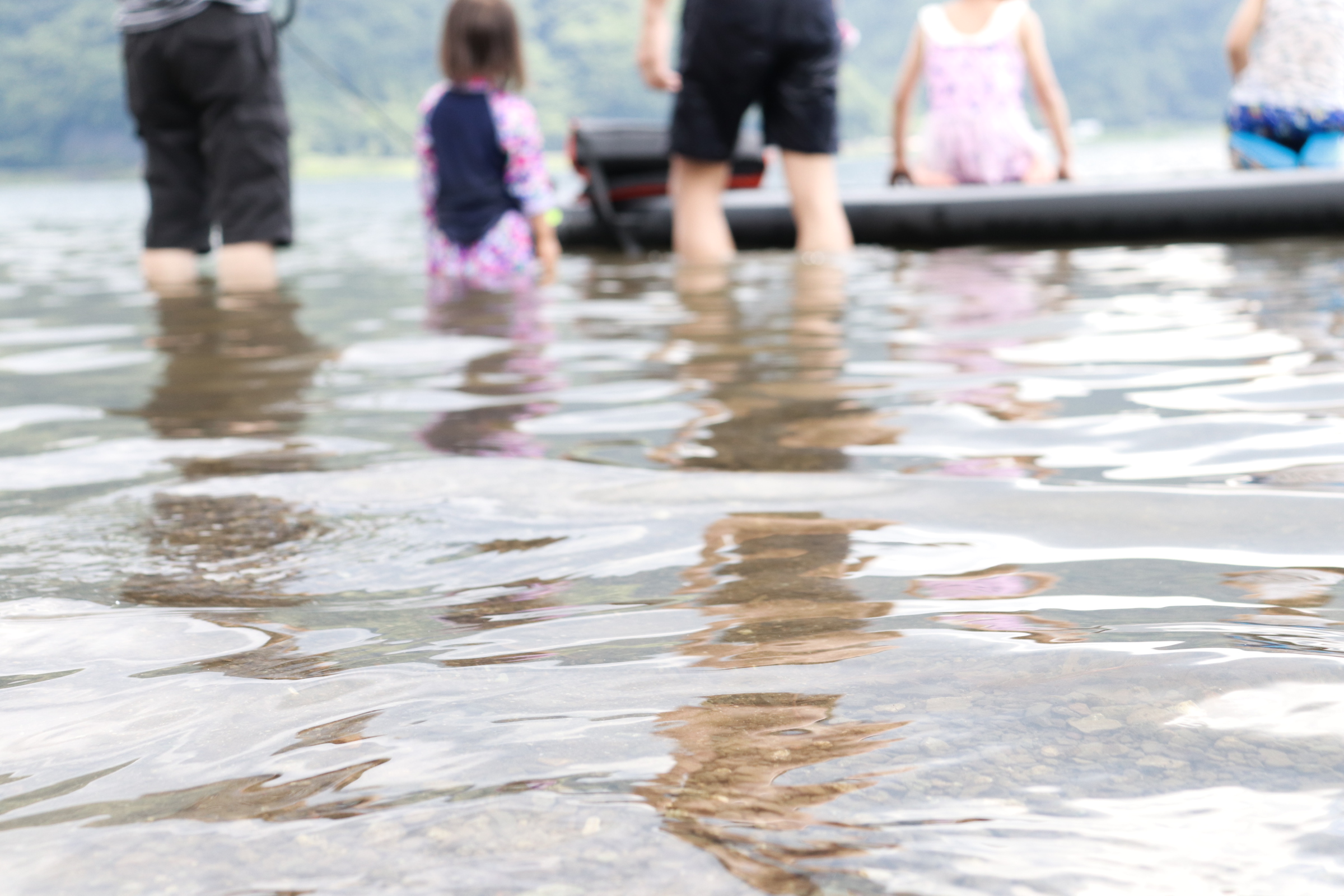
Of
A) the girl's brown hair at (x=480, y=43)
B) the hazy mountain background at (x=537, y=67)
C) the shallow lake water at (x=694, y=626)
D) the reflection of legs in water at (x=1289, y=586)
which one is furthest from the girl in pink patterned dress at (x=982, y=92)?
the hazy mountain background at (x=537, y=67)

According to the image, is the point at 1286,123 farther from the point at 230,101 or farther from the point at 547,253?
the point at 230,101

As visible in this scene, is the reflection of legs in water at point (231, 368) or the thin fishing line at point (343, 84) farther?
the thin fishing line at point (343, 84)

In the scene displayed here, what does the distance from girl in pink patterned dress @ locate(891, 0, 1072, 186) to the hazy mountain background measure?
8007cm

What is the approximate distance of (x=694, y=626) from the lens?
112cm

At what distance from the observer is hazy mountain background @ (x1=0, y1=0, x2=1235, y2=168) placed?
85.4m

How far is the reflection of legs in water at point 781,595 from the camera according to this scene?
3.39 feet

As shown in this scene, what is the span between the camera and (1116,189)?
540cm

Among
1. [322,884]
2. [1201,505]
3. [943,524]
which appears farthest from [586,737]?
[1201,505]

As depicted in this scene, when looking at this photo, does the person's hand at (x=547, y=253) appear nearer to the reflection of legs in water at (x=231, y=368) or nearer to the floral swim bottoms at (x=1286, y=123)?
the reflection of legs in water at (x=231, y=368)

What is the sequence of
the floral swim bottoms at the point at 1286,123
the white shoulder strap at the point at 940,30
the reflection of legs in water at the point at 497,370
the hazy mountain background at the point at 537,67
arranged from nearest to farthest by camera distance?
the reflection of legs in water at the point at 497,370 < the floral swim bottoms at the point at 1286,123 < the white shoulder strap at the point at 940,30 < the hazy mountain background at the point at 537,67

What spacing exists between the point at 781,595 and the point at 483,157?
4.28 m

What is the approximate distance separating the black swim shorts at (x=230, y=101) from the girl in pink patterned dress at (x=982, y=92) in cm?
294

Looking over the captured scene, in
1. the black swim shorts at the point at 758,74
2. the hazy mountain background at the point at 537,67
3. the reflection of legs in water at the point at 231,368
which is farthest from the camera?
the hazy mountain background at the point at 537,67

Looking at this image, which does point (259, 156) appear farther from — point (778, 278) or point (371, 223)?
point (371, 223)
